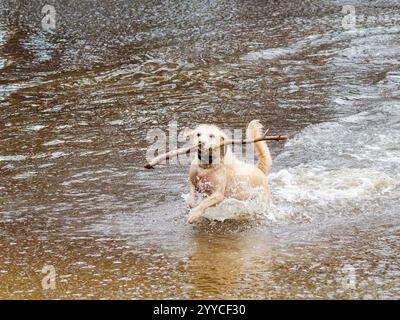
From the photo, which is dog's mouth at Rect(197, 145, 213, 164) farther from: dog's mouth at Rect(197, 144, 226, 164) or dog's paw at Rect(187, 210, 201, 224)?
dog's paw at Rect(187, 210, 201, 224)

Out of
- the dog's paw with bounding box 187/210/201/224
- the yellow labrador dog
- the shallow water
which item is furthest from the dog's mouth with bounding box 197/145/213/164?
the shallow water

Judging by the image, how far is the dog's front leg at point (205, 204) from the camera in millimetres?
6676

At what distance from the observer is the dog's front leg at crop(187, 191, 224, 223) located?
668 centimetres

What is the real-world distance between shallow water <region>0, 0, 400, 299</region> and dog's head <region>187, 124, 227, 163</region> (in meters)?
0.58

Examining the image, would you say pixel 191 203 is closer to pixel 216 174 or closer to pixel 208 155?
pixel 216 174

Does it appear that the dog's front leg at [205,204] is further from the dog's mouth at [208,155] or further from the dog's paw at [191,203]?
the dog's mouth at [208,155]

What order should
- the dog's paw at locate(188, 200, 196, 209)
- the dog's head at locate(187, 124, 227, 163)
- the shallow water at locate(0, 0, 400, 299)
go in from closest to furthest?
the shallow water at locate(0, 0, 400, 299) → the dog's head at locate(187, 124, 227, 163) → the dog's paw at locate(188, 200, 196, 209)

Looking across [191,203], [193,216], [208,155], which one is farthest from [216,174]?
[193,216]

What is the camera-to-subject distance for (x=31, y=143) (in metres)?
9.34

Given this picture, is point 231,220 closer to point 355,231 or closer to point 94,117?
point 355,231

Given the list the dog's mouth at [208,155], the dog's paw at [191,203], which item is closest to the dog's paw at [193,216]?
the dog's paw at [191,203]

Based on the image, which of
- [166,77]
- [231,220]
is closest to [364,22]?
[166,77]

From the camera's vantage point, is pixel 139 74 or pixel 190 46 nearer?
pixel 139 74

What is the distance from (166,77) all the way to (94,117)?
7.68 feet
